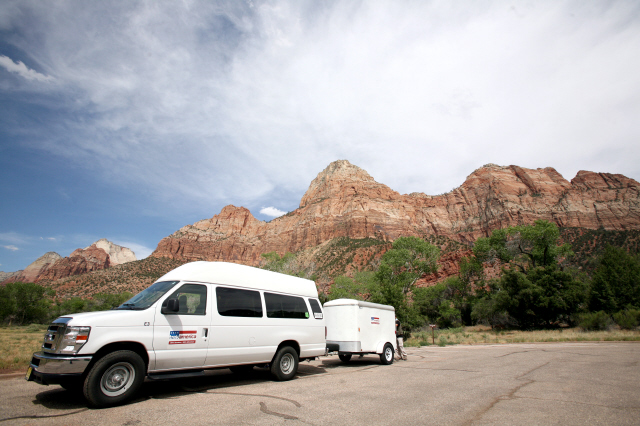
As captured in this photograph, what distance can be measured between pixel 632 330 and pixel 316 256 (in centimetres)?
6951

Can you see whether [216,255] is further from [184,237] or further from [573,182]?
[573,182]

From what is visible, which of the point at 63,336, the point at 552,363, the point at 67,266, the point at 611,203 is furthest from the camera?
the point at 67,266

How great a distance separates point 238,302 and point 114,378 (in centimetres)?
279

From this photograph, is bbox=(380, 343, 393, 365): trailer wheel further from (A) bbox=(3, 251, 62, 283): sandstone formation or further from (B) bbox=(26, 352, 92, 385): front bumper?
(A) bbox=(3, 251, 62, 283): sandstone formation

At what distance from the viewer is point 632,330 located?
945 inches

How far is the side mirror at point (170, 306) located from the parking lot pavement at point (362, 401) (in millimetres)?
1585

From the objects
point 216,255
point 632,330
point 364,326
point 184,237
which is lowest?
point 632,330

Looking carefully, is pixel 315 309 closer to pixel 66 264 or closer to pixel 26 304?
pixel 26 304

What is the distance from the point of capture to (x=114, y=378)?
5.53 metres

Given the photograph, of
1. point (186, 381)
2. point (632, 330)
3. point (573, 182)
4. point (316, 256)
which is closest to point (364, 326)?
point (186, 381)

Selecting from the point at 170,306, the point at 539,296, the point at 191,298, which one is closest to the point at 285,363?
the point at 191,298

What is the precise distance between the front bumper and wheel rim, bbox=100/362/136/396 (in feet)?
1.34

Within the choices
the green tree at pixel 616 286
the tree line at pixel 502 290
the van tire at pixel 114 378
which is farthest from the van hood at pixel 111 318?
the green tree at pixel 616 286

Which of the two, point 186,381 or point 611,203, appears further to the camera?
point 611,203
